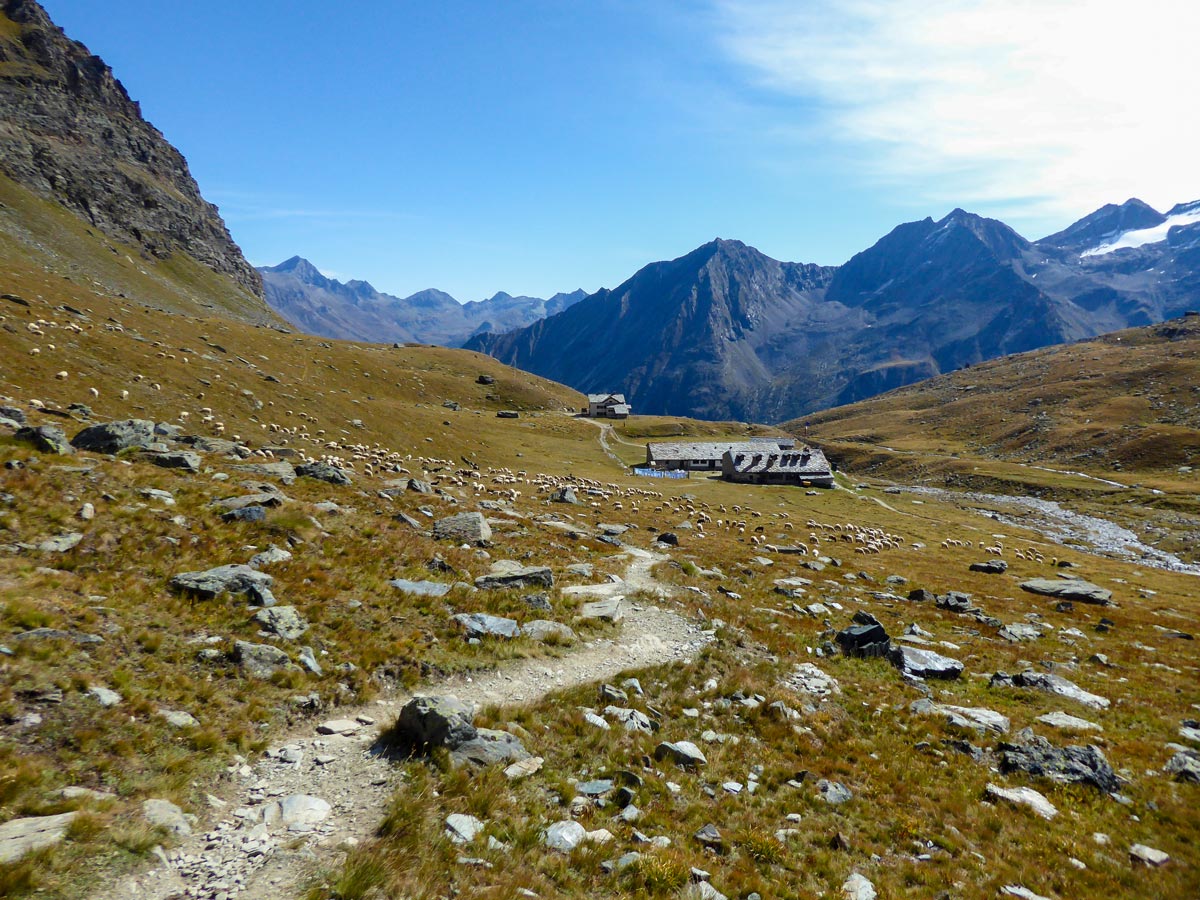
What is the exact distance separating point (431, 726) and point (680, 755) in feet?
19.3

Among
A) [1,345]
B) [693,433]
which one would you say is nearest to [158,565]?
[1,345]

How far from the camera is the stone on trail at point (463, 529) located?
25359 millimetres

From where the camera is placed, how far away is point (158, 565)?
1409 cm

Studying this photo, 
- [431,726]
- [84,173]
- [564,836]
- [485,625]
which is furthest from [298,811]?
[84,173]

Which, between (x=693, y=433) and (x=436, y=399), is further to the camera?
(x=693, y=433)

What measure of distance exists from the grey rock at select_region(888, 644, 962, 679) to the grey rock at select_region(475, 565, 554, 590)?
14224 millimetres

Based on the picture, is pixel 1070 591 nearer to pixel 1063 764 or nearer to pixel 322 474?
pixel 1063 764

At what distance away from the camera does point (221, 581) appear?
14.1m

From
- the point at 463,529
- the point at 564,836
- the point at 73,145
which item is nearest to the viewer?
the point at 564,836

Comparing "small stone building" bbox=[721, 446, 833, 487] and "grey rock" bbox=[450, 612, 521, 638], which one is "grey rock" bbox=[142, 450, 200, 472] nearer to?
"grey rock" bbox=[450, 612, 521, 638]

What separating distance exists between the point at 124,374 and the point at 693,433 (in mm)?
141688

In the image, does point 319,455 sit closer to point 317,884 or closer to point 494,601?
point 494,601

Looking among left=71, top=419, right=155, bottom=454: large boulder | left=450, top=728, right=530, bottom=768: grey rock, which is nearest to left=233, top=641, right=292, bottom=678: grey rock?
left=450, top=728, right=530, bottom=768: grey rock

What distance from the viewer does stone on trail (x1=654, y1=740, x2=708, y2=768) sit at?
12789 mm
